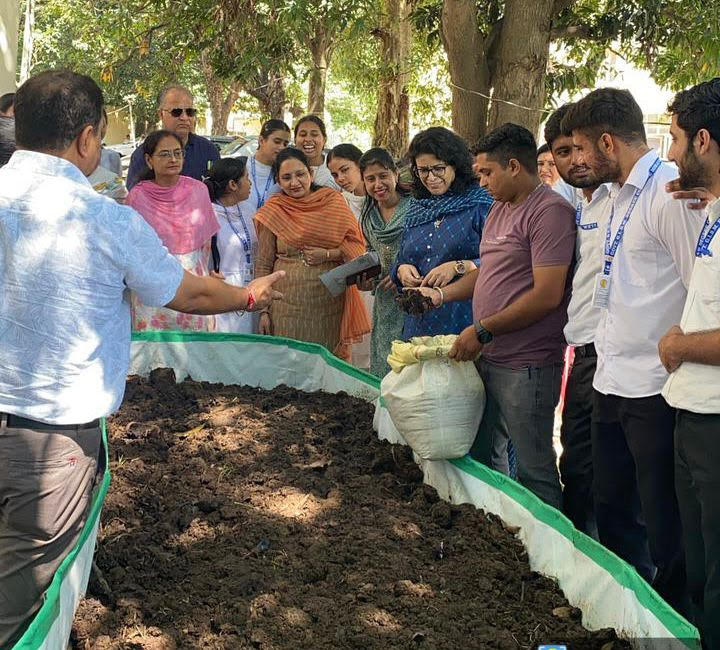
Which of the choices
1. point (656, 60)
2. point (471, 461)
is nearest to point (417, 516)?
point (471, 461)

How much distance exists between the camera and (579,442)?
129 inches

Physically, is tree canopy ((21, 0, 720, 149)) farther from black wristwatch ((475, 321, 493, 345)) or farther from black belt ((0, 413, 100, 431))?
black belt ((0, 413, 100, 431))

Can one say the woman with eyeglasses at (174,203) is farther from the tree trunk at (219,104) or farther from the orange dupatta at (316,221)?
the tree trunk at (219,104)

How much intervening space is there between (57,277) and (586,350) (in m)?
1.78

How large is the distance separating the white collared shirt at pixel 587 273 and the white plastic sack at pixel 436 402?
436 millimetres

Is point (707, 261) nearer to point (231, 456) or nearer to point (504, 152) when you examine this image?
point (504, 152)

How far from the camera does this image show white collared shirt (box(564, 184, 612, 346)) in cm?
303

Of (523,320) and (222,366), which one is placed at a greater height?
(523,320)

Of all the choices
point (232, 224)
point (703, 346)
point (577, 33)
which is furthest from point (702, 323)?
point (577, 33)

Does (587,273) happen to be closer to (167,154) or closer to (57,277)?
(57,277)

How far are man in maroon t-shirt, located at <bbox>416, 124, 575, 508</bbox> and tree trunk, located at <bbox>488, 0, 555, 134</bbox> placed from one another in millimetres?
3396

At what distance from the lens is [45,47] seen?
2261cm

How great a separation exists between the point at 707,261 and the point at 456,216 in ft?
5.75

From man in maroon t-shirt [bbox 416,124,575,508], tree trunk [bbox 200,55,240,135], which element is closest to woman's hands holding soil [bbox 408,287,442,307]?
man in maroon t-shirt [bbox 416,124,575,508]
